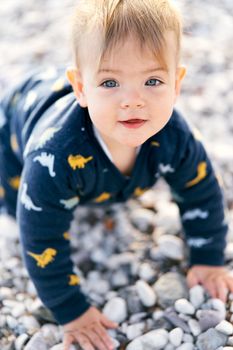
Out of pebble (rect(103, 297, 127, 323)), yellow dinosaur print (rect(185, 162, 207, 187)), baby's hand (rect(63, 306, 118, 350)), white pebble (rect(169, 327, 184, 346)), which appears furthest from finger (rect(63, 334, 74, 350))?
yellow dinosaur print (rect(185, 162, 207, 187))

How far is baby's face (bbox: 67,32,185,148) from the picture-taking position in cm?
112

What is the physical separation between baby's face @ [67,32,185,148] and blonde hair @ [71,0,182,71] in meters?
0.02

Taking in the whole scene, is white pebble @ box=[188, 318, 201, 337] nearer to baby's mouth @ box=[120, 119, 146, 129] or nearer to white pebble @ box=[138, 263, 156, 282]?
white pebble @ box=[138, 263, 156, 282]

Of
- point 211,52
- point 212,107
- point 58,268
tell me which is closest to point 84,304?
point 58,268

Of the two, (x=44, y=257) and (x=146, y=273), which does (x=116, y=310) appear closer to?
(x=146, y=273)

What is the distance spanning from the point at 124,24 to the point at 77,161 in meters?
0.33

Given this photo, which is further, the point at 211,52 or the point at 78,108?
the point at 211,52

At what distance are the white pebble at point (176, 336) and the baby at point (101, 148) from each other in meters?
0.15

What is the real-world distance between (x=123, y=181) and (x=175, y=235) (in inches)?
12.7

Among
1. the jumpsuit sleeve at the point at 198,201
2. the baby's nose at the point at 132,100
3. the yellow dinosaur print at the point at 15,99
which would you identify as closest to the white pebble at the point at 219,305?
the jumpsuit sleeve at the point at 198,201

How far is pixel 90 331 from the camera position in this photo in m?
1.43

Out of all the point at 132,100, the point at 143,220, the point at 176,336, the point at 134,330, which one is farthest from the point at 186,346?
the point at 132,100

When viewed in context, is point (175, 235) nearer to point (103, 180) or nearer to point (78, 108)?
point (103, 180)

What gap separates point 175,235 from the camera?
167 centimetres
